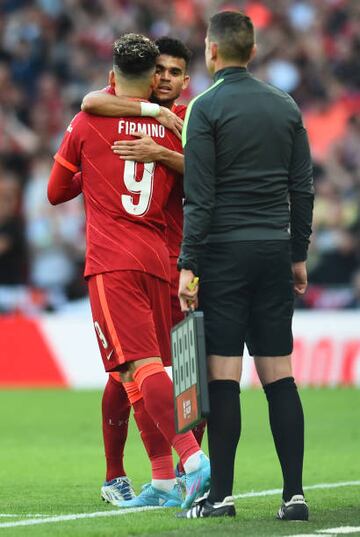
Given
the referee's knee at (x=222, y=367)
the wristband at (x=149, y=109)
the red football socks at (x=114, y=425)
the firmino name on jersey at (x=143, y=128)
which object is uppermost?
the wristband at (x=149, y=109)

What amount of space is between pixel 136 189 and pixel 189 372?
1097 mm

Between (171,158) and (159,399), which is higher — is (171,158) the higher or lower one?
the higher one

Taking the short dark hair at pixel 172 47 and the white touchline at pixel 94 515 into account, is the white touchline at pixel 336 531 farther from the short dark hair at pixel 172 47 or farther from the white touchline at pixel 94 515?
the short dark hair at pixel 172 47

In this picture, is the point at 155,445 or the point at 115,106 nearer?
the point at 115,106

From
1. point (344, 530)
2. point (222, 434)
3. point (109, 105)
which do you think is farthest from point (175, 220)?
point (344, 530)

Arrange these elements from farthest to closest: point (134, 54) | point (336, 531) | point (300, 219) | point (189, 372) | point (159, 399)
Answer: point (134, 54) < point (159, 399) < point (300, 219) < point (189, 372) < point (336, 531)

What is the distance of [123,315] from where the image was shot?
6422 mm

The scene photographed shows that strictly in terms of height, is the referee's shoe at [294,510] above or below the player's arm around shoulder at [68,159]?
below

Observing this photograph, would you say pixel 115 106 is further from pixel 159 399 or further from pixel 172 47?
pixel 159 399

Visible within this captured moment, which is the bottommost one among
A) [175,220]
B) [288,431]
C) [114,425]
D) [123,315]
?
[114,425]

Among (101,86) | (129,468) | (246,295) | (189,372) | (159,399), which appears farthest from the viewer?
(101,86)

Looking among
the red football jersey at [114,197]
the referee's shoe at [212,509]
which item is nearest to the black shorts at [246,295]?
the red football jersey at [114,197]

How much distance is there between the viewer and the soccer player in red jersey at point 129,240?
6406 mm

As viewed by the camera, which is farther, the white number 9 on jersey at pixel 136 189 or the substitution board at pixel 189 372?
the white number 9 on jersey at pixel 136 189
